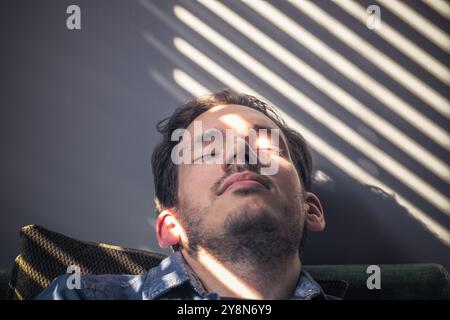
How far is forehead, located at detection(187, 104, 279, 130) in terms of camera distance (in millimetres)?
1252

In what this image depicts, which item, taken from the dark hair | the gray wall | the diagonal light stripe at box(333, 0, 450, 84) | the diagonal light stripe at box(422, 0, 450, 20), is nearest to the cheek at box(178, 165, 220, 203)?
the dark hair

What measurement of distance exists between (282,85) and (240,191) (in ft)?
2.03

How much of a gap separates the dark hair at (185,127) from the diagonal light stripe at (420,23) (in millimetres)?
599

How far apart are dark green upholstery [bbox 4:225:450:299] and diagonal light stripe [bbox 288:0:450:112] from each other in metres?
0.59

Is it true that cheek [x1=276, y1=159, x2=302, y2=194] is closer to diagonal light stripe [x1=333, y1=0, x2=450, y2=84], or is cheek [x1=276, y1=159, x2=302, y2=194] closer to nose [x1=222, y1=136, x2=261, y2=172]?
nose [x1=222, y1=136, x2=261, y2=172]

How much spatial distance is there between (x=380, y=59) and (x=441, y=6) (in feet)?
0.94

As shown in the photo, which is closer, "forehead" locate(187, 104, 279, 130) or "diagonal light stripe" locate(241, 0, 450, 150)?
"forehead" locate(187, 104, 279, 130)

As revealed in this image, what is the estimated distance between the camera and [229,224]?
43.4 inches

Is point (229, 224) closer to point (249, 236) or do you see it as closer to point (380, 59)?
point (249, 236)

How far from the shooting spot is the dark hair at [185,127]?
4.54 feet

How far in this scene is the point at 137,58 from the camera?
1.65m

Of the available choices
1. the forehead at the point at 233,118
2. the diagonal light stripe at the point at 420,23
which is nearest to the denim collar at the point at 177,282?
the forehead at the point at 233,118

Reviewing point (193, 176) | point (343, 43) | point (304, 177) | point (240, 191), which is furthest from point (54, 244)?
point (343, 43)
